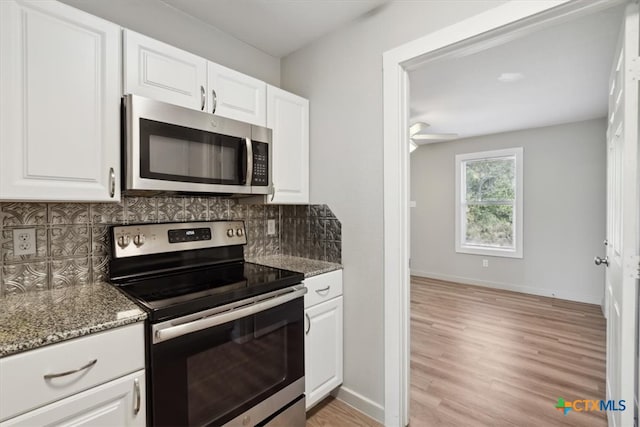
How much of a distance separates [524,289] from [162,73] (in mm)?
5019

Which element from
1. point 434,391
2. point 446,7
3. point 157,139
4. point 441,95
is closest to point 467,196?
point 441,95

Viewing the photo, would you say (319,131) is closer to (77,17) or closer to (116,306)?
(77,17)

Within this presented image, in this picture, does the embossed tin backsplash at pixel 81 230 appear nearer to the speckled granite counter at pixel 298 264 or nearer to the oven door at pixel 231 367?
the speckled granite counter at pixel 298 264

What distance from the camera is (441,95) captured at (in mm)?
3057

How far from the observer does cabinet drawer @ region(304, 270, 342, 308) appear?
175 centimetres

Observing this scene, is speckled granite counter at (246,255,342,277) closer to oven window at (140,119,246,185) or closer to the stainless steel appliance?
the stainless steel appliance

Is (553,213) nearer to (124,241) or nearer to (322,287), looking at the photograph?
(322,287)

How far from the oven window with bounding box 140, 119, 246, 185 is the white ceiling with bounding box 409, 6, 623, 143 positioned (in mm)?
1146

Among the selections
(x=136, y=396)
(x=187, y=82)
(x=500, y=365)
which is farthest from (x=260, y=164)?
(x=500, y=365)

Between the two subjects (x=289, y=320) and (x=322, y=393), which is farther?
(x=322, y=393)

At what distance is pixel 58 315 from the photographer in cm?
107

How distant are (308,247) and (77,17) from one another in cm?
163

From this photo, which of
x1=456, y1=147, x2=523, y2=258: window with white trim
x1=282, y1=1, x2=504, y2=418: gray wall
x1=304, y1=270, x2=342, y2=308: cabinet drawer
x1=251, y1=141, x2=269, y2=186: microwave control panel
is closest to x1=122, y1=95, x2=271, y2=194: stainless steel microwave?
x1=251, y1=141, x2=269, y2=186: microwave control panel

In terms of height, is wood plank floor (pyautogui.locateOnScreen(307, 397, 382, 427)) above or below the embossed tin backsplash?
below
